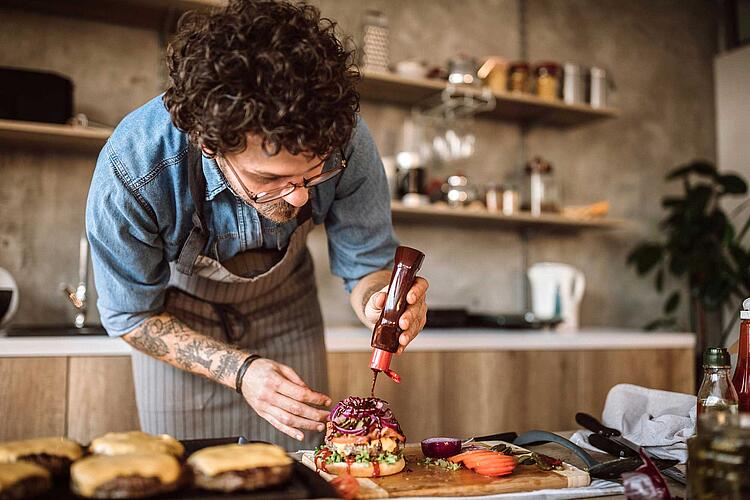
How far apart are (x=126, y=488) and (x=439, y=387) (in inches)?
82.7

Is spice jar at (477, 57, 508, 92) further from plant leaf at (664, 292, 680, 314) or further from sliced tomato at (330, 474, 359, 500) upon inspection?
sliced tomato at (330, 474, 359, 500)

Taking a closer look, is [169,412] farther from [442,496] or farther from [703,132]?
[703,132]

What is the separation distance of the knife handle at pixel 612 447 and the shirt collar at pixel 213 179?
860 mm

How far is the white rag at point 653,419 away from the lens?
120cm

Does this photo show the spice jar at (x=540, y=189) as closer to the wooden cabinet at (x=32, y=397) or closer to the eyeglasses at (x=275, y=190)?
the wooden cabinet at (x=32, y=397)

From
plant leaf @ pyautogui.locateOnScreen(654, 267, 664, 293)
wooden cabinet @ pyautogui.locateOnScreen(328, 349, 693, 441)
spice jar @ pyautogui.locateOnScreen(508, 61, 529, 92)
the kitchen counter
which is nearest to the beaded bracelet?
the kitchen counter

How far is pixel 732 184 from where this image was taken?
11.9 feet

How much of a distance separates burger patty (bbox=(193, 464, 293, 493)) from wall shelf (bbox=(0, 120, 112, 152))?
6.53 ft

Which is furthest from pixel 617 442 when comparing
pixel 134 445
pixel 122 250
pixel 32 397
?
pixel 32 397

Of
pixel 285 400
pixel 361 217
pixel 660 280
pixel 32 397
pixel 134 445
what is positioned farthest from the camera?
pixel 660 280

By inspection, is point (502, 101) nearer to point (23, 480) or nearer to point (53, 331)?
point (53, 331)

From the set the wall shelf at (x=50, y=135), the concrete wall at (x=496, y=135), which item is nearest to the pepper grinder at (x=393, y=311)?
the wall shelf at (x=50, y=135)

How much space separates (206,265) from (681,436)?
1.02m

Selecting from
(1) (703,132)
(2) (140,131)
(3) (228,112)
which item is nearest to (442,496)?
(3) (228,112)
